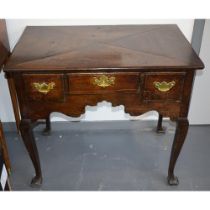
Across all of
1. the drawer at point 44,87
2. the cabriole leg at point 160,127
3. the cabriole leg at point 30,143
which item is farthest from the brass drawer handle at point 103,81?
the cabriole leg at point 160,127

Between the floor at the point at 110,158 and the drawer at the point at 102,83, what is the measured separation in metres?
0.55

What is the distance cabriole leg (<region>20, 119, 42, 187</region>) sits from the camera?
4.09 feet

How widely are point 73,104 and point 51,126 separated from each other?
2.34 ft

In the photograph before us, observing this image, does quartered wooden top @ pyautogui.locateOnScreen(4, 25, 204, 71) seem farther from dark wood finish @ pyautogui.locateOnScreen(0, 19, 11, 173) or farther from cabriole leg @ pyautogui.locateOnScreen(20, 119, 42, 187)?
cabriole leg @ pyautogui.locateOnScreen(20, 119, 42, 187)

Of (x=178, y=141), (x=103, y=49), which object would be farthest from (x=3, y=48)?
(x=178, y=141)

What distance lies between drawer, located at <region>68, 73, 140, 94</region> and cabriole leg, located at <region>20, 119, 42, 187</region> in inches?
10.5

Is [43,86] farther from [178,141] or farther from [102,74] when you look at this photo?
[178,141]

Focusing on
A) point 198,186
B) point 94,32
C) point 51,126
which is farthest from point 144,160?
point 94,32

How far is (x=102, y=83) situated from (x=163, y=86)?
9.5 inches

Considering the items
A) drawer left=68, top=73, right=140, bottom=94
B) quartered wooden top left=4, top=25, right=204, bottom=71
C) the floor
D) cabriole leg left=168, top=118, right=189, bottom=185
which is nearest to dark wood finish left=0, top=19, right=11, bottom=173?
quartered wooden top left=4, top=25, right=204, bottom=71

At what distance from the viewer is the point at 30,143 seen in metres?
1.31

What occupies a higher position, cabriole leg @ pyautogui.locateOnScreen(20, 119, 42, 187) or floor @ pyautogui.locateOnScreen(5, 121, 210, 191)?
cabriole leg @ pyautogui.locateOnScreen(20, 119, 42, 187)

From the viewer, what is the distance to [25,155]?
5.46 feet

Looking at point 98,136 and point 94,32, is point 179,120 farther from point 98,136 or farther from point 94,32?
point 98,136
